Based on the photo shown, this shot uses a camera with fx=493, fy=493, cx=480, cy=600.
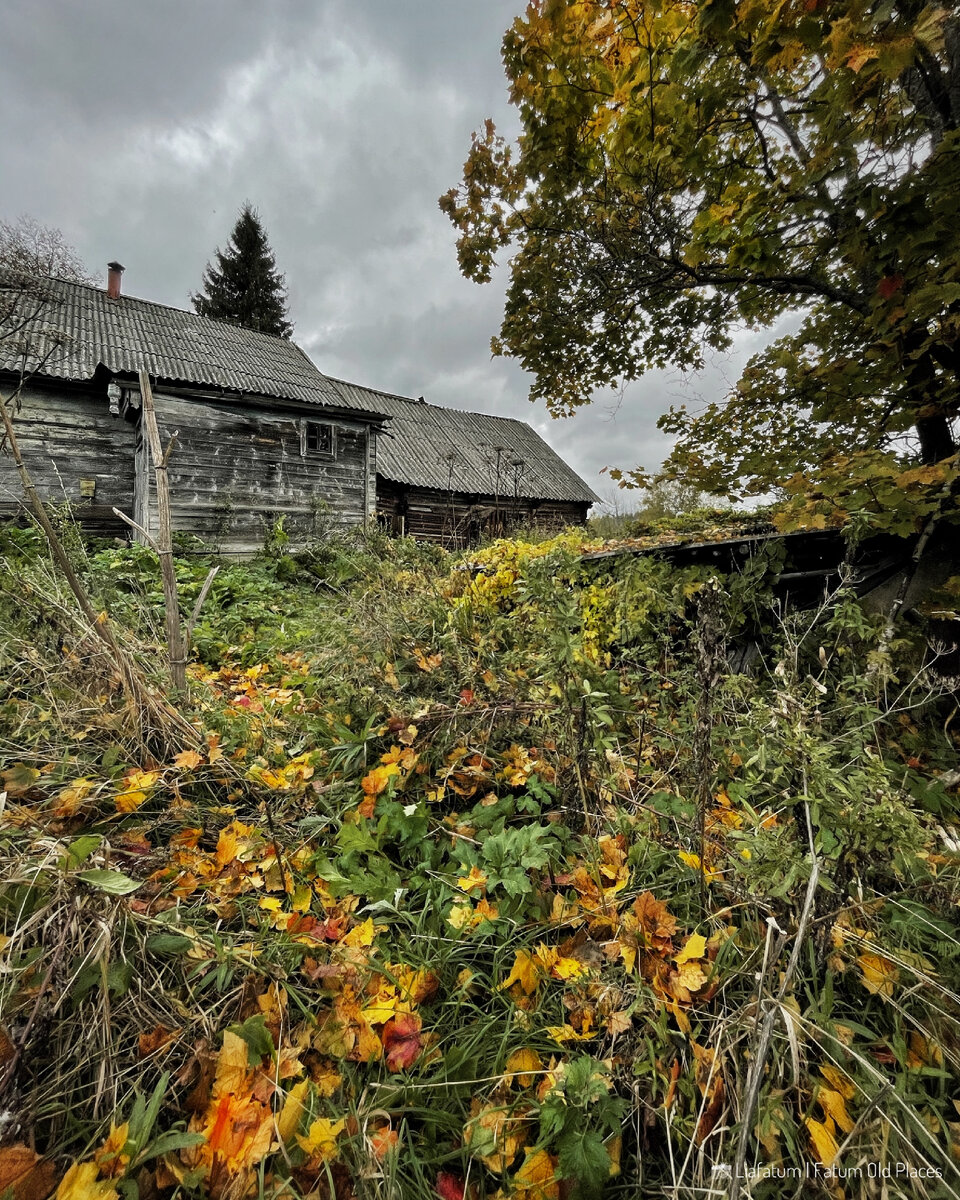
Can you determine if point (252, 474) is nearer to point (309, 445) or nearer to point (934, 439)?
point (309, 445)

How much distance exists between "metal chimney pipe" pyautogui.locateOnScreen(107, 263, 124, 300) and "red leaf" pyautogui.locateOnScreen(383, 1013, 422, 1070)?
57.9 feet

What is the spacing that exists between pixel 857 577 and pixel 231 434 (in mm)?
11391

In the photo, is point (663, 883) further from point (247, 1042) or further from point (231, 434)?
point (231, 434)

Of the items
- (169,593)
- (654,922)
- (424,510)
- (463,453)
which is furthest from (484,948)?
(463,453)

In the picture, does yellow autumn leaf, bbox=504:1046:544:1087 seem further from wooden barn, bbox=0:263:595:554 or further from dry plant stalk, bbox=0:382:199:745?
wooden barn, bbox=0:263:595:554

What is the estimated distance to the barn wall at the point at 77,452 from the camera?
992cm

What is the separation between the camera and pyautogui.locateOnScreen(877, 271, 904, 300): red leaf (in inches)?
93.0

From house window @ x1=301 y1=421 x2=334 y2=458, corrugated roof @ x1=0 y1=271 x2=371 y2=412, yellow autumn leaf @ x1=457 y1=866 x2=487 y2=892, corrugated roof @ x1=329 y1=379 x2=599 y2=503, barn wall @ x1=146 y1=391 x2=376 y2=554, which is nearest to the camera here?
yellow autumn leaf @ x1=457 y1=866 x2=487 y2=892

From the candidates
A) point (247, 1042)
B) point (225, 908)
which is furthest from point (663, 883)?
point (225, 908)

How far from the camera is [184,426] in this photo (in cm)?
1019

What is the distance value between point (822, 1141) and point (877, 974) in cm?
51

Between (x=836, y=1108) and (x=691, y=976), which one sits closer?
(x=836, y=1108)

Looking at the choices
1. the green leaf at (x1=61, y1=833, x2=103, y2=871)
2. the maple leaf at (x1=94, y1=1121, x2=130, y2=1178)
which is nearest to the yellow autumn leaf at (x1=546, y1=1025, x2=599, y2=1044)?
the maple leaf at (x1=94, y1=1121, x2=130, y2=1178)

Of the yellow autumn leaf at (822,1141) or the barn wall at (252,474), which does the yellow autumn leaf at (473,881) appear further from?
the barn wall at (252,474)
